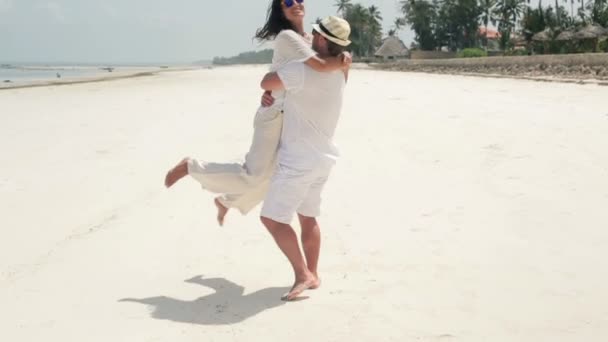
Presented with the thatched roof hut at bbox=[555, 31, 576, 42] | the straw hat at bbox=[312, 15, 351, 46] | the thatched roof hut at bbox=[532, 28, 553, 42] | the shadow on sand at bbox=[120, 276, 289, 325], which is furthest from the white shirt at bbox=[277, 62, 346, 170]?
the thatched roof hut at bbox=[532, 28, 553, 42]

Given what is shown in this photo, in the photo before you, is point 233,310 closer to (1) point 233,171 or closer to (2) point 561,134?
(1) point 233,171

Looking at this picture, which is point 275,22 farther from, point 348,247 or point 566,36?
point 566,36

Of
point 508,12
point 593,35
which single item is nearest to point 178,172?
point 593,35

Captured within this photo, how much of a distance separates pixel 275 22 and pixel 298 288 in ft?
4.27

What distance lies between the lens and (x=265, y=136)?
317cm

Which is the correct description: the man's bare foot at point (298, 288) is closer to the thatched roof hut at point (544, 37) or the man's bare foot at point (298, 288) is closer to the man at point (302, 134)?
the man at point (302, 134)

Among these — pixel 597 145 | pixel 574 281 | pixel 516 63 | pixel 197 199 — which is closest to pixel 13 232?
pixel 197 199

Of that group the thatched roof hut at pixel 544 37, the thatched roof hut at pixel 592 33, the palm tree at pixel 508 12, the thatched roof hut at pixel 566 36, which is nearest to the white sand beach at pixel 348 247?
the thatched roof hut at pixel 592 33

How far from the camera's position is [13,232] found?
4238 mm

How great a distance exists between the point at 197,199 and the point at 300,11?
7.29ft

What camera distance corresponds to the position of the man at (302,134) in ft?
9.79

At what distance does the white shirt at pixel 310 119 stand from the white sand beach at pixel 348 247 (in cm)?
68

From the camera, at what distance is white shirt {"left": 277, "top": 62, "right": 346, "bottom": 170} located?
304cm

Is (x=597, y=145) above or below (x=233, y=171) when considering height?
below
